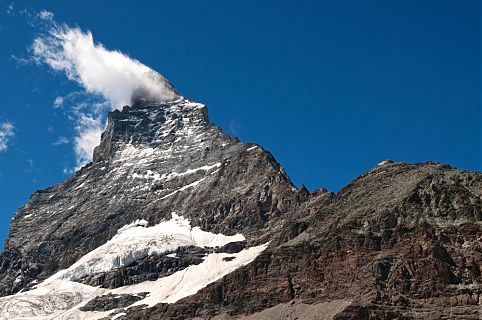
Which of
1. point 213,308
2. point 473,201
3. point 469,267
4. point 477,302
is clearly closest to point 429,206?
point 473,201

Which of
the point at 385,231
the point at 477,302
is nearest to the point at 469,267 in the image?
the point at 477,302

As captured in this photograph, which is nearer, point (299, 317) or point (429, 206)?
point (299, 317)

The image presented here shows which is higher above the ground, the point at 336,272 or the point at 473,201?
the point at 473,201

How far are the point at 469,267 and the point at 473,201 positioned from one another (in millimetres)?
27942

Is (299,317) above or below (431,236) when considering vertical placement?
below

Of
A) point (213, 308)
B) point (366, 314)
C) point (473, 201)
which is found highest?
point (473, 201)

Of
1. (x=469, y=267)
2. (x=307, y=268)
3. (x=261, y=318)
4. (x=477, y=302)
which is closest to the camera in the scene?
(x=477, y=302)

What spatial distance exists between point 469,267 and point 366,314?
1046 inches

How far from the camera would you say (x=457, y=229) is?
184 meters

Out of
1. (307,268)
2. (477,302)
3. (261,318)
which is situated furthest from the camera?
(307,268)

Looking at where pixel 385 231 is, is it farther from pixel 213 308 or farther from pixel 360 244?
pixel 213 308

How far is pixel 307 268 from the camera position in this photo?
194375 millimetres

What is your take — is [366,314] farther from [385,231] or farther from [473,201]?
[473,201]

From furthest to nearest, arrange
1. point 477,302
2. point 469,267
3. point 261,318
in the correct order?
1. point 261,318
2. point 469,267
3. point 477,302
